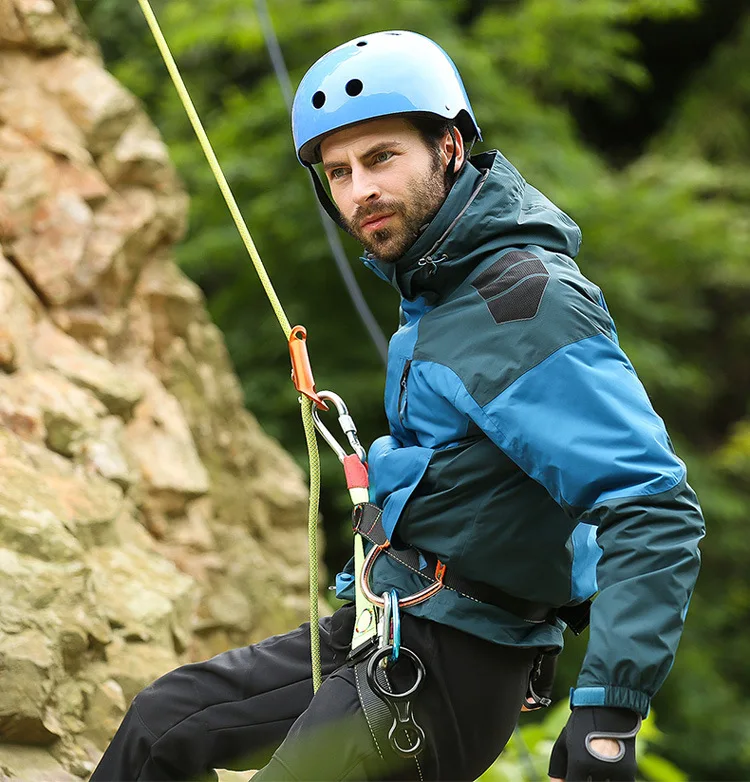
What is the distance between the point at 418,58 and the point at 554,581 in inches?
49.0

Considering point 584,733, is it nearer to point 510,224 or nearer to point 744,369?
point 510,224

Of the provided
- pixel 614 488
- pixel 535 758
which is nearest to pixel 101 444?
pixel 614 488

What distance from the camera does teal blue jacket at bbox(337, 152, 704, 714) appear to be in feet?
6.15

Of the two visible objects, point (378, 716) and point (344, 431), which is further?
point (344, 431)

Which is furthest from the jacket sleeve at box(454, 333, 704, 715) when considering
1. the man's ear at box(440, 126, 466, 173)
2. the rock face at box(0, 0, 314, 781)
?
the rock face at box(0, 0, 314, 781)

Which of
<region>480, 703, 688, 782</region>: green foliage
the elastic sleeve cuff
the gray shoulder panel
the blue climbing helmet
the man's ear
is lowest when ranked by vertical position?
<region>480, 703, 688, 782</region>: green foliage

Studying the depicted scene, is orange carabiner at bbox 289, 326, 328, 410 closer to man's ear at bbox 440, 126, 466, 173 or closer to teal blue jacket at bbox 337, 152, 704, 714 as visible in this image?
teal blue jacket at bbox 337, 152, 704, 714

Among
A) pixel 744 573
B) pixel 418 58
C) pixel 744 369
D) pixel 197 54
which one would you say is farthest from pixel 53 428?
pixel 744 369

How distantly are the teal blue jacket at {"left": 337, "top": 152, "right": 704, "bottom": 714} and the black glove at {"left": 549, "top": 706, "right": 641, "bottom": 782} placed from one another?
3 cm

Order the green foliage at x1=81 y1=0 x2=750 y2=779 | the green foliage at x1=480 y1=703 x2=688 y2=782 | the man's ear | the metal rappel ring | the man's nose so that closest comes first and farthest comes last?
the metal rappel ring < the man's nose < the man's ear < the green foliage at x1=480 y1=703 x2=688 y2=782 < the green foliage at x1=81 y1=0 x2=750 y2=779

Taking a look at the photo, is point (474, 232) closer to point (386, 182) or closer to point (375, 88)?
point (386, 182)

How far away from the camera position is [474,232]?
7.53ft

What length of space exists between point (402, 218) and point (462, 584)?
81 cm

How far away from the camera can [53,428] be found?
4.14m
